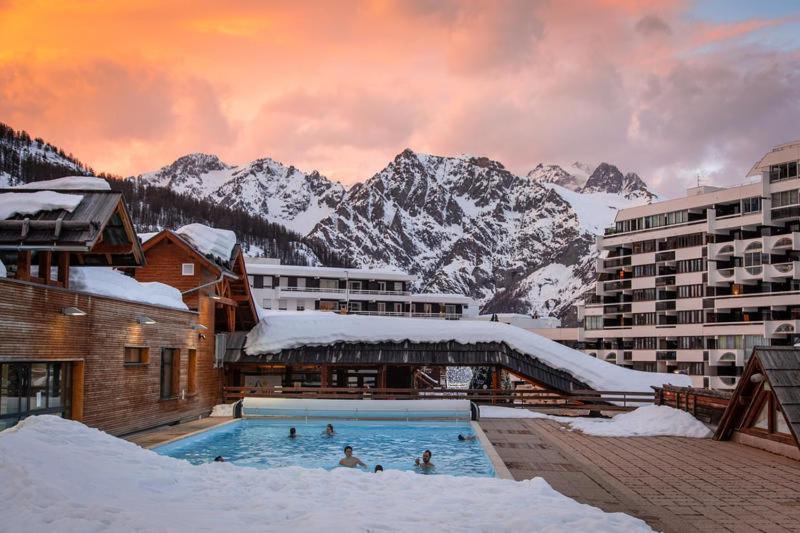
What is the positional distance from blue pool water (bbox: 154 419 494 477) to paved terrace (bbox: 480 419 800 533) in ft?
5.21

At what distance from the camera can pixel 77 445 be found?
1175cm

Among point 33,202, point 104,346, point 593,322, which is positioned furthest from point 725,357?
point 33,202

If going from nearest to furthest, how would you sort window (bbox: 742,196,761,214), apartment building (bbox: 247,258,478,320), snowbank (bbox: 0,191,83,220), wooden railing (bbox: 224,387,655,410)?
1. snowbank (bbox: 0,191,83,220)
2. wooden railing (bbox: 224,387,655,410)
3. window (bbox: 742,196,761,214)
4. apartment building (bbox: 247,258,478,320)

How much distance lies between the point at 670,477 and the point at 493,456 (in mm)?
4166

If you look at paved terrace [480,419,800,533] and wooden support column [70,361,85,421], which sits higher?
wooden support column [70,361,85,421]

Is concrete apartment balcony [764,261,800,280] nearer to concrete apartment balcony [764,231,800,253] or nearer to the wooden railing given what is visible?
concrete apartment balcony [764,231,800,253]

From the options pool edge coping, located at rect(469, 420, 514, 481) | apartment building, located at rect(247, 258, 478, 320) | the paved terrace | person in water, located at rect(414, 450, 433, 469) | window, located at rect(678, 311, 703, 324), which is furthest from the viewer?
apartment building, located at rect(247, 258, 478, 320)

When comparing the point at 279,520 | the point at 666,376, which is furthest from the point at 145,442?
the point at 666,376

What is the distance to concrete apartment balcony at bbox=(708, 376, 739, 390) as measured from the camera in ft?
199

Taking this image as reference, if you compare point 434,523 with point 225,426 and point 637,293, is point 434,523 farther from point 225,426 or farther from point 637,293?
point 637,293

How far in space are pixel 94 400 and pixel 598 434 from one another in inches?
562

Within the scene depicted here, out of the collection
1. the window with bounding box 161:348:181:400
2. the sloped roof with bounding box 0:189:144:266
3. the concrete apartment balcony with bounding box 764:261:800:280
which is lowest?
the window with bounding box 161:348:181:400

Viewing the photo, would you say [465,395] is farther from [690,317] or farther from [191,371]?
[690,317]

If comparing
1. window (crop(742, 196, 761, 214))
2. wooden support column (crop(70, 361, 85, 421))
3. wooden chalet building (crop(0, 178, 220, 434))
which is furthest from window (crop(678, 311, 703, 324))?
wooden support column (crop(70, 361, 85, 421))
